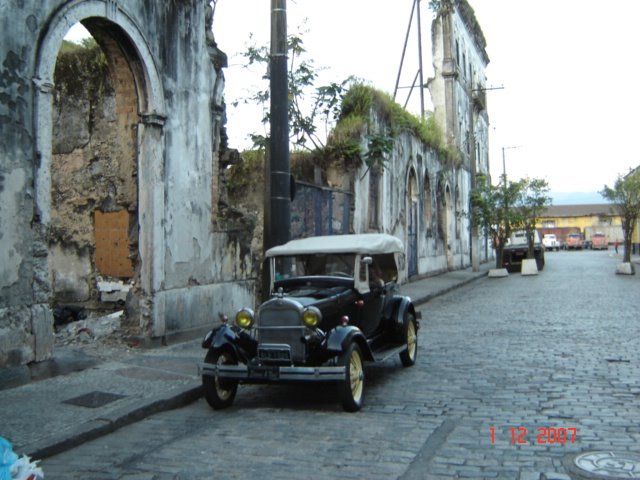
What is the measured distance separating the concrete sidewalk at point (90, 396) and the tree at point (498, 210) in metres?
21.3

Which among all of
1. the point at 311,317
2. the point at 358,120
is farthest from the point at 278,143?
the point at 358,120

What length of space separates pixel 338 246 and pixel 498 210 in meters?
22.1

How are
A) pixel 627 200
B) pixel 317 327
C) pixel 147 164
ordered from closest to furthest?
1. pixel 317 327
2. pixel 147 164
3. pixel 627 200

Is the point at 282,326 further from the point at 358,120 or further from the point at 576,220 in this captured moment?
the point at 576,220

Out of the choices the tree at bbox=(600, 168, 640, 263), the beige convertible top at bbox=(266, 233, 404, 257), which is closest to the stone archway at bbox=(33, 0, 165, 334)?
the beige convertible top at bbox=(266, 233, 404, 257)

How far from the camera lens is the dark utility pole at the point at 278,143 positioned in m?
8.10

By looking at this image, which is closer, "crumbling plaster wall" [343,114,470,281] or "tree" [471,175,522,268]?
"crumbling plaster wall" [343,114,470,281]

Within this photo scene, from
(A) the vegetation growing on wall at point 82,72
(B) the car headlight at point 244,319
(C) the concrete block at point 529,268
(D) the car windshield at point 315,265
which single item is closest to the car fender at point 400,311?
(D) the car windshield at point 315,265

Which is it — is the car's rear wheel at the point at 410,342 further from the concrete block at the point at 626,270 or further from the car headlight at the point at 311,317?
the concrete block at the point at 626,270

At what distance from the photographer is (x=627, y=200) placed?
27.6 metres

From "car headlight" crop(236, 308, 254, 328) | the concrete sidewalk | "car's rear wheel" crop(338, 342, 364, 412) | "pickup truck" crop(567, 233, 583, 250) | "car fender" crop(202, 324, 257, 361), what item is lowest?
the concrete sidewalk

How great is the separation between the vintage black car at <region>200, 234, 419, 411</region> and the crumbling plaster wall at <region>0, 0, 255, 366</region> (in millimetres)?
2114

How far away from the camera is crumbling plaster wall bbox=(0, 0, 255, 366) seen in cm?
673
